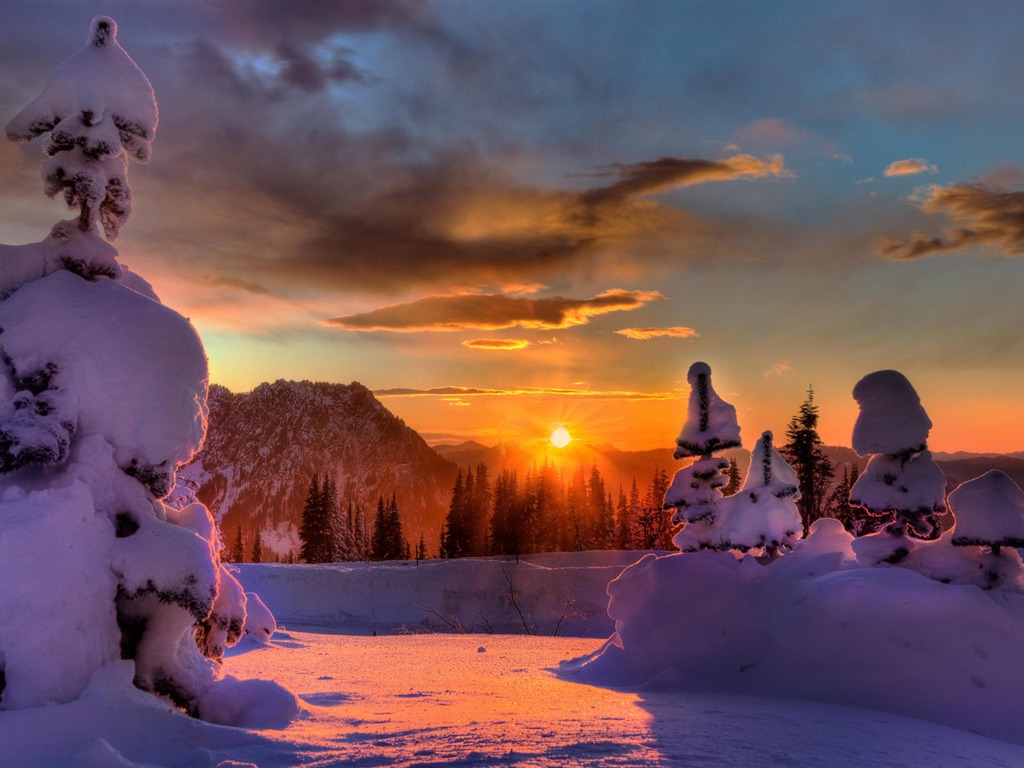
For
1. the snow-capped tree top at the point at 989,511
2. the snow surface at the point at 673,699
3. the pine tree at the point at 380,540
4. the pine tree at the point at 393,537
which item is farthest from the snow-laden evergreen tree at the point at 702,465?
the pine tree at the point at 393,537

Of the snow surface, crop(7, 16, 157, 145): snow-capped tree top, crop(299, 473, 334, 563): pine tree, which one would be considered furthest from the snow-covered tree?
crop(299, 473, 334, 563): pine tree

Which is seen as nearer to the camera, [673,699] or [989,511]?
[673,699]

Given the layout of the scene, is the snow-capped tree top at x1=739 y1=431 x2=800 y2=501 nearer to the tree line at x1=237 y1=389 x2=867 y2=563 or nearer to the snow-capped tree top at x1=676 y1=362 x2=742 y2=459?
the snow-capped tree top at x1=676 y1=362 x2=742 y2=459

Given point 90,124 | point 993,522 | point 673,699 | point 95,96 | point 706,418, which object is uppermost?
point 95,96

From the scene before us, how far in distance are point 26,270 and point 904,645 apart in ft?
40.6

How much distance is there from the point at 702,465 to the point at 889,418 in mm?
5442

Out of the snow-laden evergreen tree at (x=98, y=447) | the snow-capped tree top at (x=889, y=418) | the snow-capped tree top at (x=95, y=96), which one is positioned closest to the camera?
the snow-laden evergreen tree at (x=98, y=447)

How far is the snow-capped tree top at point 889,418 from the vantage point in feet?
44.7

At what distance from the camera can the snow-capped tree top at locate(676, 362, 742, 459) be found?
59.6ft

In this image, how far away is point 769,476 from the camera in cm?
2344

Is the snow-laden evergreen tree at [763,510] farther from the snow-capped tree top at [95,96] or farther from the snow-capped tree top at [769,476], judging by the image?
the snow-capped tree top at [95,96]

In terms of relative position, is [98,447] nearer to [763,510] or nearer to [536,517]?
[763,510]

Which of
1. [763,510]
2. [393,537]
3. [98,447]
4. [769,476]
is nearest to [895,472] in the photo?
[763,510]

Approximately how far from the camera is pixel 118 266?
819cm
